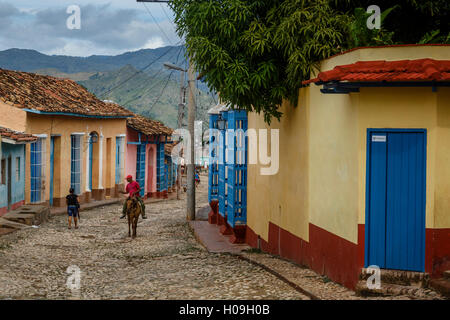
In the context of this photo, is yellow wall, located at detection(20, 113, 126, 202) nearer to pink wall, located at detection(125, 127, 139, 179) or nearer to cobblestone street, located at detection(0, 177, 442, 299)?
pink wall, located at detection(125, 127, 139, 179)

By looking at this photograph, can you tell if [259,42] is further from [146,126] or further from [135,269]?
[146,126]

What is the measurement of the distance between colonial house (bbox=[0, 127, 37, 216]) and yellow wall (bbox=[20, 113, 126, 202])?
79 centimetres

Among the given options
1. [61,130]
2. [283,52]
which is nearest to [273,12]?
[283,52]

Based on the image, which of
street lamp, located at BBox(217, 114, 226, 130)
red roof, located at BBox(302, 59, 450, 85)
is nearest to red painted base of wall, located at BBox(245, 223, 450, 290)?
red roof, located at BBox(302, 59, 450, 85)

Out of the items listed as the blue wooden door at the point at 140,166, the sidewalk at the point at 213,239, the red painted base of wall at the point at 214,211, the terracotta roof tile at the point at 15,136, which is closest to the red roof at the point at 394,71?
the sidewalk at the point at 213,239

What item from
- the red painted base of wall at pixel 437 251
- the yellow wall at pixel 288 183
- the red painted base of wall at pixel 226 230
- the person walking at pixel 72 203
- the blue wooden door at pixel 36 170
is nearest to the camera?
the red painted base of wall at pixel 437 251

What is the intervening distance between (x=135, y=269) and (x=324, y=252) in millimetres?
3736

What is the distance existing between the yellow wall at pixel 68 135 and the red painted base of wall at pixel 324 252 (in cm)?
1058

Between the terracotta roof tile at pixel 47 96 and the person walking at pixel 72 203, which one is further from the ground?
the terracotta roof tile at pixel 47 96

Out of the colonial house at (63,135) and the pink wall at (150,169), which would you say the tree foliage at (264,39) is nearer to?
the colonial house at (63,135)

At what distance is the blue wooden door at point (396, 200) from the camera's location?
297 inches

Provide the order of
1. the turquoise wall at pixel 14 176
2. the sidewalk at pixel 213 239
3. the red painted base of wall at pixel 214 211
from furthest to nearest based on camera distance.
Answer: the red painted base of wall at pixel 214 211 → the turquoise wall at pixel 14 176 → the sidewalk at pixel 213 239

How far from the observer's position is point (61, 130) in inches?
858

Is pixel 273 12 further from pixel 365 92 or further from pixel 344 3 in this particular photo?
pixel 365 92
